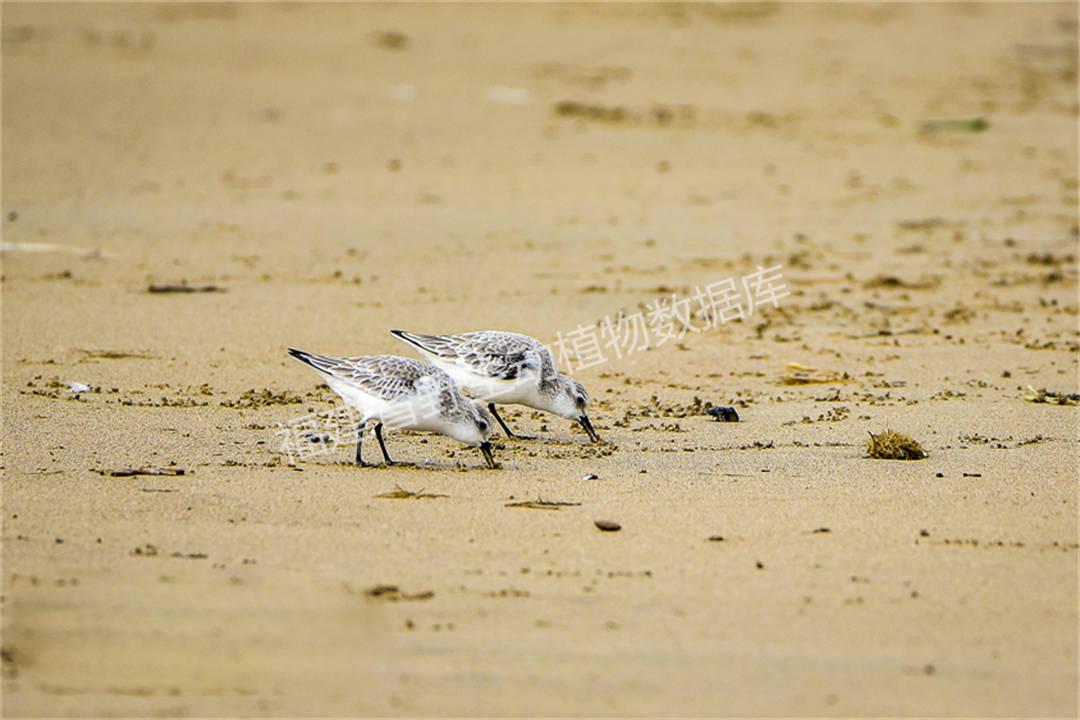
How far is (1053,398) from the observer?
314 inches

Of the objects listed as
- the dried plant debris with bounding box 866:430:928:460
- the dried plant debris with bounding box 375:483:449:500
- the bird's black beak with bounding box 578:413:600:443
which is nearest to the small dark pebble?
the bird's black beak with bounding box 578:413:600:443

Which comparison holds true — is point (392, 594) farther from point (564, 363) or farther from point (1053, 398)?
point (1053, 398)

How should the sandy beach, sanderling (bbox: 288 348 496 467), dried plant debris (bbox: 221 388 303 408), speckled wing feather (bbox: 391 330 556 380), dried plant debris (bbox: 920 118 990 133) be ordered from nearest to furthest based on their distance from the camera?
the sandy beach
sanderling (bbox: 288 348 496 467)
speckled wing feather (bbox: 391 330 556 380)
dried plant debris (bbox: 221 388 303 408)
dried plant debris (bbox: 920 118 990 133)

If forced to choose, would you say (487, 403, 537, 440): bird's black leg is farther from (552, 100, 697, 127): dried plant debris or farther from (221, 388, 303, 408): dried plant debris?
(552, 100, 697, 127): dried plant debris

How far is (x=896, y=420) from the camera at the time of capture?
7652 millimetres

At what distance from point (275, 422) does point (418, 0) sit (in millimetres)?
16907

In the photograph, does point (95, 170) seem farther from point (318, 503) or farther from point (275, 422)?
point (318, 503)

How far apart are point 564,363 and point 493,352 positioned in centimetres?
158

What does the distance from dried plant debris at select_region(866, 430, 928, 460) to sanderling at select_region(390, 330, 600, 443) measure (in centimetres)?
159

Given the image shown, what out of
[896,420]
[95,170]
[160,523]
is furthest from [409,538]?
[95,170]

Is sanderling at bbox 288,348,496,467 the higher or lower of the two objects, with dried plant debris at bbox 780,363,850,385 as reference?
higher

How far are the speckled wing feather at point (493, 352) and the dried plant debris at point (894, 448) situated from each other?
1.92 metres

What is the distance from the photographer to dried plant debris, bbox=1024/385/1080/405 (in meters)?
7.91

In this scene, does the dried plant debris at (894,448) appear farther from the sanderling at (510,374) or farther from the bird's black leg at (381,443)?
the bird's black leg at (381,443)
